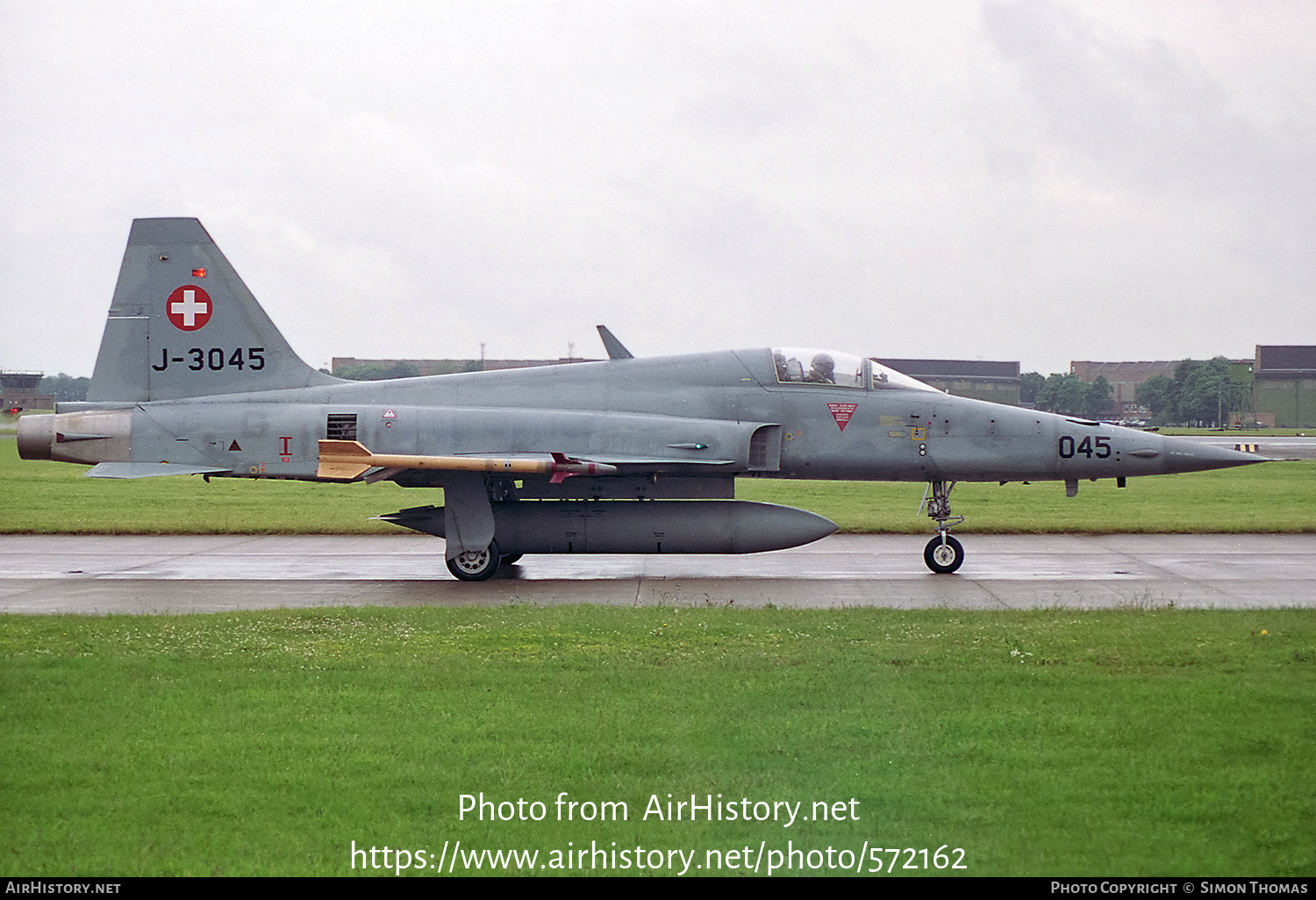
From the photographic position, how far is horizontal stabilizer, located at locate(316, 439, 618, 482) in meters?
15.2

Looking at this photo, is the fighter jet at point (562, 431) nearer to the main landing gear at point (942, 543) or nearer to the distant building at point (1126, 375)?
the main landing gear at point (942, 543)

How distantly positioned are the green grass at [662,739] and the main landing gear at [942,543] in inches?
216

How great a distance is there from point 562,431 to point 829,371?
3826 millimetres

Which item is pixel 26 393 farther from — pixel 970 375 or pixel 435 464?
pixel 970 375

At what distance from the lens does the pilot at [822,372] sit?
54.1 ft

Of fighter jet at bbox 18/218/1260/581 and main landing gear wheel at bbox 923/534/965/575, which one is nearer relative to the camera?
fighter jet at bbox 18/218/1260/581


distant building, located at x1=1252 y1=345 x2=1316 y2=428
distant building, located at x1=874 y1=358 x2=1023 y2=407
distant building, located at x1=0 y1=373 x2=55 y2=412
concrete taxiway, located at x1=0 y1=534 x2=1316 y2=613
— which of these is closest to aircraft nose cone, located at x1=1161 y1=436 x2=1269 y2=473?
concrete taxiway, located at x1=0 y1=534 x2=1316 y2=613

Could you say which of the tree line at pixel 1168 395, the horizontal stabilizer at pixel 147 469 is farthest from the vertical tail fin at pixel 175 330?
the tree line at pixel 1168 395

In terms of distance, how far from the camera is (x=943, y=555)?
16.5 m

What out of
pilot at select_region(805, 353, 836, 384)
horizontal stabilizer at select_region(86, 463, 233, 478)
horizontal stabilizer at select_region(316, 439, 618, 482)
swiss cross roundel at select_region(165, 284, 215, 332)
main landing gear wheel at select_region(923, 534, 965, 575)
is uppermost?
swiss cross roundel at select_region(165, 284, 215, 332)

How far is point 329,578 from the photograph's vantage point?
16.0 metres

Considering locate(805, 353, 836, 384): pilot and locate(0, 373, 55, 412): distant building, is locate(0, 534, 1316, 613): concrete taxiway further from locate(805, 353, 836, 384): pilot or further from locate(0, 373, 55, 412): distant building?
locate(0, 373, 55, 412): distant building
